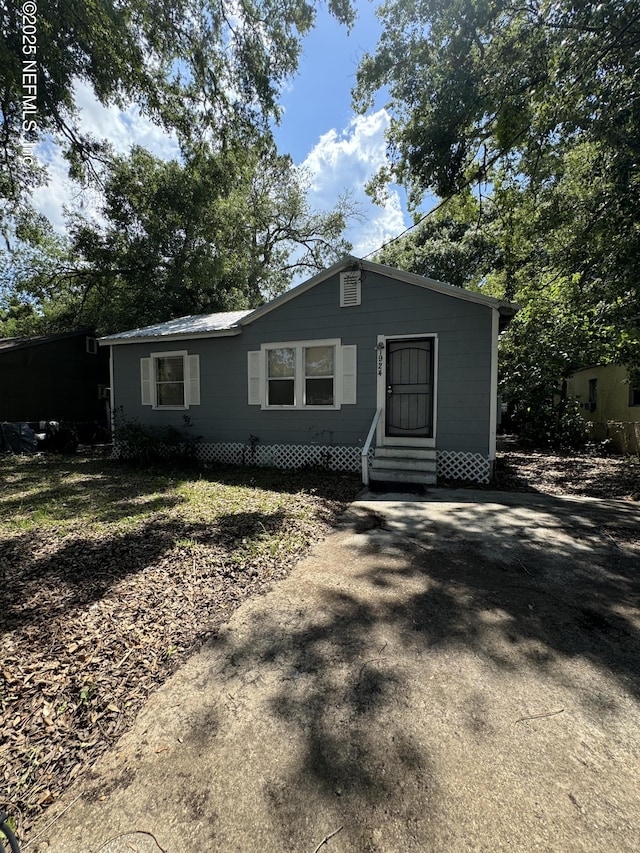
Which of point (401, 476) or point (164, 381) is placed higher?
point (164, 381)

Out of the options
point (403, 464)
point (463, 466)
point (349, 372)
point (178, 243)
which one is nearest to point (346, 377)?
point (349, 372)

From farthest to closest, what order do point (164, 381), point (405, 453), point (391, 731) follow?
point (164, 381) → point (405, 453) → point (391, 731)

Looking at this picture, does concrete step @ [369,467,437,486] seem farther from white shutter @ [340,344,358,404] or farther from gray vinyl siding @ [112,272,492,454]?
white shutter @ [340,344,358,404]

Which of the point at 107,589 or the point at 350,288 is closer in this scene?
the point at 107,589

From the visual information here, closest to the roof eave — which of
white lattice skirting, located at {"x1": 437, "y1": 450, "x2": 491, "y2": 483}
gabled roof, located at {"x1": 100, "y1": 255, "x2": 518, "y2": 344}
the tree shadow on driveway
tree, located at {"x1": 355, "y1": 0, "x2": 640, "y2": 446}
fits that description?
gabled roof, located at {"x1": 100, "y1": 255, "x2": 518, "y2": 344}

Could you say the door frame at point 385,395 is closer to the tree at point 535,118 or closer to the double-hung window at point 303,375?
the double-hung window at point 303,375

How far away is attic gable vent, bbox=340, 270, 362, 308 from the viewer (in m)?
7.59

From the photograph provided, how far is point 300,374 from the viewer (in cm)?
817

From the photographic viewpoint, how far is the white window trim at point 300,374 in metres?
7.82

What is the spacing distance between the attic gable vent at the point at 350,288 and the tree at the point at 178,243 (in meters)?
5.35

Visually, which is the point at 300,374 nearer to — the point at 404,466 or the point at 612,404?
the point at 404,466

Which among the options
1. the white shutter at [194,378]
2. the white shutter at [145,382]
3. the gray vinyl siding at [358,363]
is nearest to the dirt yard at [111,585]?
the gray vinyl siding at [358,363]

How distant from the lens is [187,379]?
9195mm

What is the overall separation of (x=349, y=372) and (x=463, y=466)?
9.28ft
